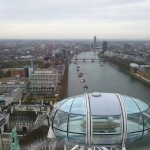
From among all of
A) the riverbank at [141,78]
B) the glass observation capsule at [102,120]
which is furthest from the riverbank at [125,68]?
the glass observation capsule at [102,120]

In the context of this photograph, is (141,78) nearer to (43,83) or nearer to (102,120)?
(43,83)

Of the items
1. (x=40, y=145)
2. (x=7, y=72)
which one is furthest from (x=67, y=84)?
(x=40, y=145)

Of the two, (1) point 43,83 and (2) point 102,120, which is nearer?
(2) point 102,120

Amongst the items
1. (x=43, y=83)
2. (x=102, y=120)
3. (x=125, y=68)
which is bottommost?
(x=125, y=68)

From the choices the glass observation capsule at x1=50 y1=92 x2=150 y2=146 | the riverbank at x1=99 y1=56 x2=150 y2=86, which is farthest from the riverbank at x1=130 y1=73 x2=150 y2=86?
the glass observation capsule at x1=50 y1=92 x2=150 y2=146

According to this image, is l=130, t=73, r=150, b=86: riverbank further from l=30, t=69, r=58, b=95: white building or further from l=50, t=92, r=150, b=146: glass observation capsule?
l=50, t=92, r=150, b=146: glass observation capsule

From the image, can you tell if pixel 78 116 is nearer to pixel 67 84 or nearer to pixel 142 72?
pixel 67 84

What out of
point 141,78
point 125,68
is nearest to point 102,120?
point 141,78

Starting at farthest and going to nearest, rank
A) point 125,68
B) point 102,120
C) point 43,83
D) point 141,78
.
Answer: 1. point 125,68
2. point 141,78
3. point 43,83
4. point 102,120
